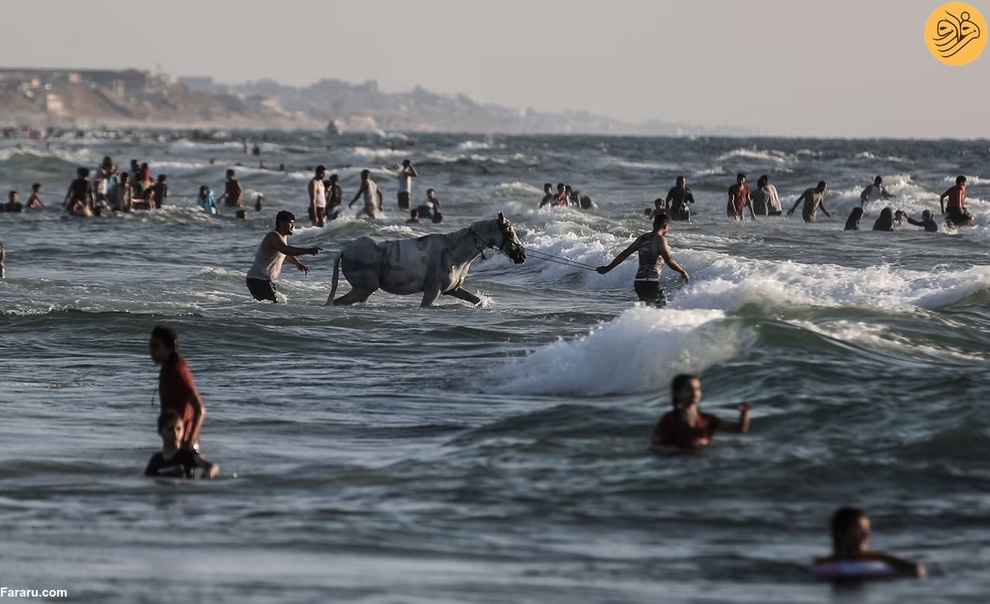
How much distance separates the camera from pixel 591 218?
40969mm

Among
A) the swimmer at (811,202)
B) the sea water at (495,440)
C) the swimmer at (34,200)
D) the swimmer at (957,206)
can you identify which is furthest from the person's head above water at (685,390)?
the swimmer at (34,200)

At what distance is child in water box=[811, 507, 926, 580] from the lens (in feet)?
26.1

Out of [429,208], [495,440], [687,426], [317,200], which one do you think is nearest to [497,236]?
[495,440]

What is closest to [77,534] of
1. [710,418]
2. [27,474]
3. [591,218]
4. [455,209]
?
[27,474]

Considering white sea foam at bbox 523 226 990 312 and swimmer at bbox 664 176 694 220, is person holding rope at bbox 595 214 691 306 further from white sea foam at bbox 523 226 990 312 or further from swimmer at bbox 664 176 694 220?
swimmer at bbox 664 176 694 220

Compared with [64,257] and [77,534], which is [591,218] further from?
[77,534]

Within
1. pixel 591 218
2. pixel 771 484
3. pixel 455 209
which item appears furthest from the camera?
pixel 455 209

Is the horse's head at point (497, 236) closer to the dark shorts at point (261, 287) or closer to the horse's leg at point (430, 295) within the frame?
the horse's leg at point (430, 295)

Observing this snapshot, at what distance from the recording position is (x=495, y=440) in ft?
39.4

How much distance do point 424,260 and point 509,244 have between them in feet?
3.72

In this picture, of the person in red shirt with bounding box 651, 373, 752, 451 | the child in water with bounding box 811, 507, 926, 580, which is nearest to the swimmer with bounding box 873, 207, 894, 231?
the person in red shirt with bounding box 651, 373, 752, 451

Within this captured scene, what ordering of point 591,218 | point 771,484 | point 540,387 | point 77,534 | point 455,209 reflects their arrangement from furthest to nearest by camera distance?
point 455,209 < point 591,218 < point 540,387 < point 771,484 < point 77,534

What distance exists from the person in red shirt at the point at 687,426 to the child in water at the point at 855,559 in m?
2.28

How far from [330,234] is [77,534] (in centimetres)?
2753
